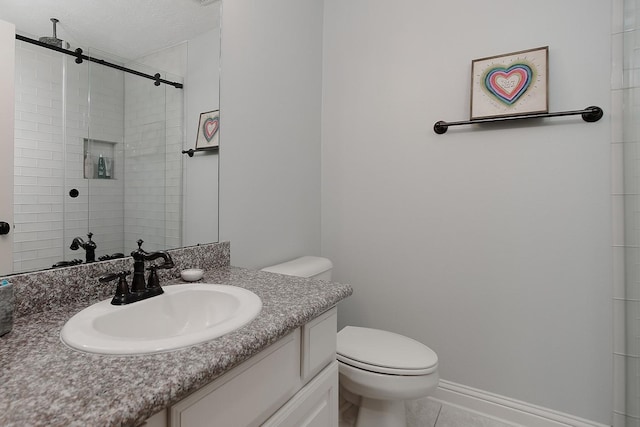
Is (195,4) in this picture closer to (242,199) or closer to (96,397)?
(242,199)

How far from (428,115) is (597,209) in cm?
87

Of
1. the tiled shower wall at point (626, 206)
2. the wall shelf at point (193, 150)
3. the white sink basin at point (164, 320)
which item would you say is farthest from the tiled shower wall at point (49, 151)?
the tiled shower wall at point (626, 206)

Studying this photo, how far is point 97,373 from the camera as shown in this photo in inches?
20.7

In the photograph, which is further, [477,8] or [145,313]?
[477,8]

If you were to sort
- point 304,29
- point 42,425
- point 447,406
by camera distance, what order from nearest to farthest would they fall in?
point 42,425 < point 447,406 < point 304,29

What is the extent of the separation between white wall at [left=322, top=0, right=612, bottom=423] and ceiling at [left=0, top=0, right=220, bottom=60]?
0.58 meters

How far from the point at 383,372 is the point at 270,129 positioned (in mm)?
1220

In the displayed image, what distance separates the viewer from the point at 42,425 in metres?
0.40

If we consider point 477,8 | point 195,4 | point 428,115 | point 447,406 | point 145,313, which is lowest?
point 447,406

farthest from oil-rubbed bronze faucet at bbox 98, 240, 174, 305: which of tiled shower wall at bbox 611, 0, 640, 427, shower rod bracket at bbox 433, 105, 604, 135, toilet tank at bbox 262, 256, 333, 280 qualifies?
tiled shower wall at bbox 611, 0, 640, 427

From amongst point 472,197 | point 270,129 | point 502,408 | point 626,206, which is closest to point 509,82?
point 472,197

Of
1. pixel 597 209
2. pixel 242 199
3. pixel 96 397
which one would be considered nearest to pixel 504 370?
pixel 597 209

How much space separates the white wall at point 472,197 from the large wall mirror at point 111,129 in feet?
0.90

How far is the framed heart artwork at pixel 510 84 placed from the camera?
146cm
